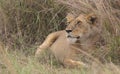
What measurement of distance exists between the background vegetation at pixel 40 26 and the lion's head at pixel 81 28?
12 centimetres

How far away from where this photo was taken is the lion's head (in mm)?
6738

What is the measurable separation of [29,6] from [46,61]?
1419mm

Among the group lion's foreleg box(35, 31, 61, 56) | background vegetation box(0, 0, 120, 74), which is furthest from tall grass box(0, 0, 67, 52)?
lion's foreleg box(35, 31, 61, 56)

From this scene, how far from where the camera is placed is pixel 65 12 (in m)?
7.81

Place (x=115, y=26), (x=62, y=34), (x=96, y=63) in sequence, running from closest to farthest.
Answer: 1. (x=96, y=63)
2. (x=115, y=26)
3. (x=62, y=34)

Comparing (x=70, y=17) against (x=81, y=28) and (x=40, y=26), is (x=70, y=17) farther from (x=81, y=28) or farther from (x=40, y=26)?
(x=40, y=26)

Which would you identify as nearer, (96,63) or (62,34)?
(96,63)

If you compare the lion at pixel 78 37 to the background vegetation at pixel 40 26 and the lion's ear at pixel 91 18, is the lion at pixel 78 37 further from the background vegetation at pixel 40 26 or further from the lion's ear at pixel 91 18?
the background vegetation at pixel 40 26

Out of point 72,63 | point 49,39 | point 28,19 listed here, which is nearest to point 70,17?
point 72,63

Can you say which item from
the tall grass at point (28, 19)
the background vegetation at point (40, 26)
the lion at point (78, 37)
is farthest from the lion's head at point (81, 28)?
the tall grass at point (28, 19)

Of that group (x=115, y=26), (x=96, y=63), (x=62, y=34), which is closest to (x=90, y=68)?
(x=96, y=63)

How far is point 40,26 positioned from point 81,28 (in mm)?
1287

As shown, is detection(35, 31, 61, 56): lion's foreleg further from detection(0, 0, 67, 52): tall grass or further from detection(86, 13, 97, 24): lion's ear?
detection(86, 13, 97, 24): lion's ear

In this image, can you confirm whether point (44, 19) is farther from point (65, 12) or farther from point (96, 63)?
point (96, 63)
